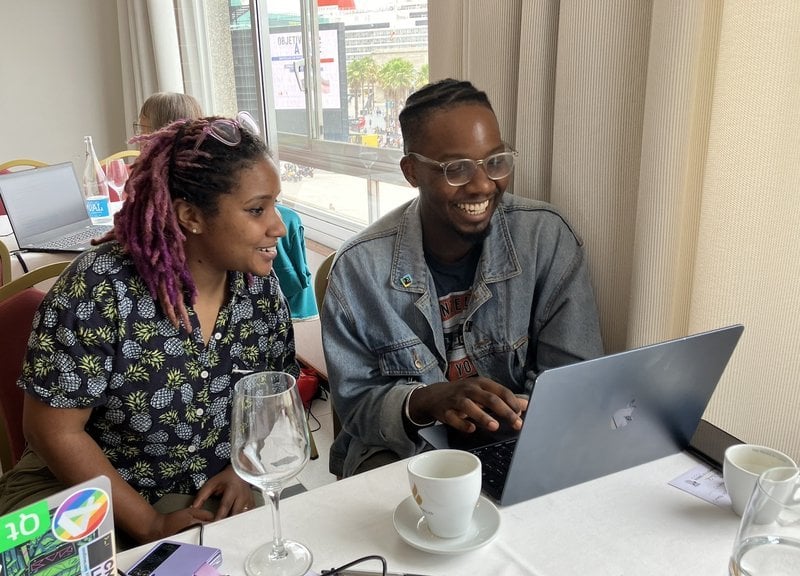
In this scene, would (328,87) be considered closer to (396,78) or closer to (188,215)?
(396,78)

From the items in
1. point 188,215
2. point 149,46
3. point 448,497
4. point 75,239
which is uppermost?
point 149,46

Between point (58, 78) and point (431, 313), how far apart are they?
13.4ft

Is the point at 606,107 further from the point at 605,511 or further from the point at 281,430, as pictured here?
the point at 281,430

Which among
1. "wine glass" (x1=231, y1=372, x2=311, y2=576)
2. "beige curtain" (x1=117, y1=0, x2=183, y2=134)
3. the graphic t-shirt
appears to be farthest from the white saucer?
"beige curtain" (x1=117, y1=0, x2=183, y2=134)

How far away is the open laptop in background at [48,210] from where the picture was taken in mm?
2453

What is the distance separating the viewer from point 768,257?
1110 mm

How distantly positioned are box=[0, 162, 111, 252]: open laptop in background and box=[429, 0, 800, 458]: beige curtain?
170 cm

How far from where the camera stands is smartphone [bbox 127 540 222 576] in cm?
75

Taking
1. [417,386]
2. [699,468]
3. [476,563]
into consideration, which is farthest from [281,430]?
[699,468]

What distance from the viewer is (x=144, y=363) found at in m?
1.18

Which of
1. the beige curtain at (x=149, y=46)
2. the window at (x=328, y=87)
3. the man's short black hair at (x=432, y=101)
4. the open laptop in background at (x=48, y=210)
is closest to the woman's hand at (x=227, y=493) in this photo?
the man's short black hair at (x=432, y=101)

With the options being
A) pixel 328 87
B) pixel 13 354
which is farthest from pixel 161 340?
pixel 328 87

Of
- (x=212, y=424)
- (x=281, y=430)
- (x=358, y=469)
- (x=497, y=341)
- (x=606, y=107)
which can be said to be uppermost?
(x=606, y=107)

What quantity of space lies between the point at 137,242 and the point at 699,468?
0.94 metres
